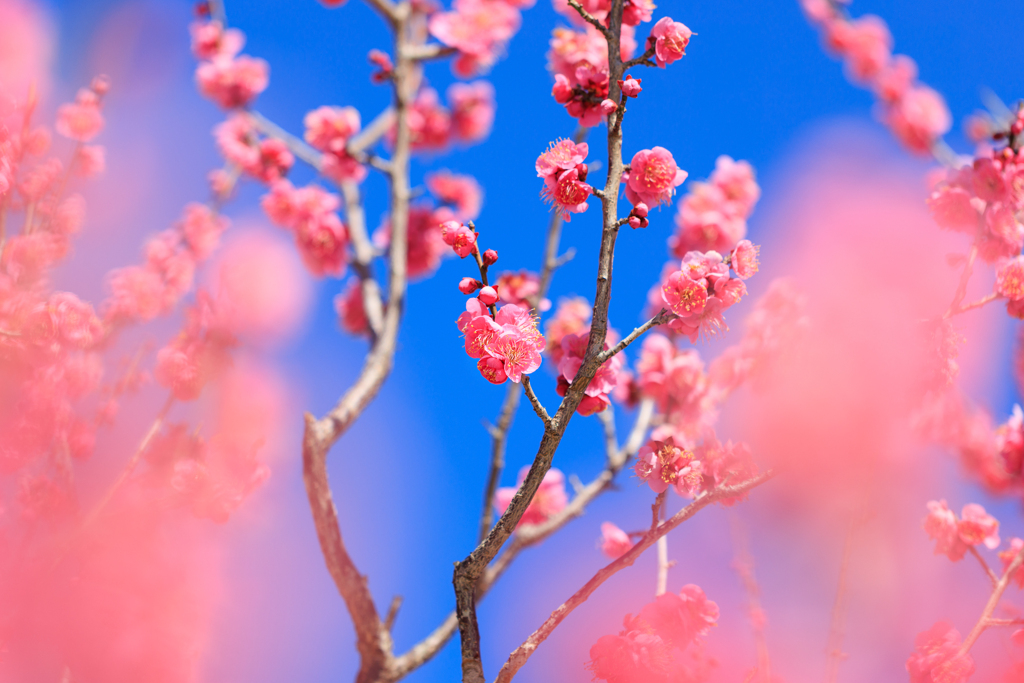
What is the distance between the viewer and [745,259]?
1.71 m

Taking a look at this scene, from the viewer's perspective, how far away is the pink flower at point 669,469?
1.81 m

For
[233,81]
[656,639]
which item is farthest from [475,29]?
[656,639]

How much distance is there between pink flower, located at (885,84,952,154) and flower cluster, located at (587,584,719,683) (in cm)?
660

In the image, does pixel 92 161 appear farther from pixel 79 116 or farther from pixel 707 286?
pixel 707 286

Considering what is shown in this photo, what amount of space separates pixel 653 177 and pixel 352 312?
2931 mm

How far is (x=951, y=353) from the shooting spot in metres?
2.02

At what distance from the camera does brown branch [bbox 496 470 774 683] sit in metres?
1.79

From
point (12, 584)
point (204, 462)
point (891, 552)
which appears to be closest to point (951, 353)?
point (891, 552)

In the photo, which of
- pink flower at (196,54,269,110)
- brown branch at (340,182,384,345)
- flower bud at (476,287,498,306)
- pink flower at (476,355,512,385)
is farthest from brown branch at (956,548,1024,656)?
pink flower at (196,54,269,110)

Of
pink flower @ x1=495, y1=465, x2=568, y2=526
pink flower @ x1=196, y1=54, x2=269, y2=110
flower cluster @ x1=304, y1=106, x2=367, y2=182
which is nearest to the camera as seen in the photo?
pink flower @ x1=495, y1=465, x2=568, y2=526

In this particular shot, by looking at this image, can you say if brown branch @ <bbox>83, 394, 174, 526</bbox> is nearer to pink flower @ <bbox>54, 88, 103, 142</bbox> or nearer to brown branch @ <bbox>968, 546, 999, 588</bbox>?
pink flower @ <bbox>54, 88, 103, 142</bbox>

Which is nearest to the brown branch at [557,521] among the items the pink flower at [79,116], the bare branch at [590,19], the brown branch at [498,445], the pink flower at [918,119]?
the brown branch at [498,445]

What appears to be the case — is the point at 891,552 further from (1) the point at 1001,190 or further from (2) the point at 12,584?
(2) the point at 12,584

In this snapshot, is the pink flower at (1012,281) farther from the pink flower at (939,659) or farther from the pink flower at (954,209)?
the pink flower at (939,659)
